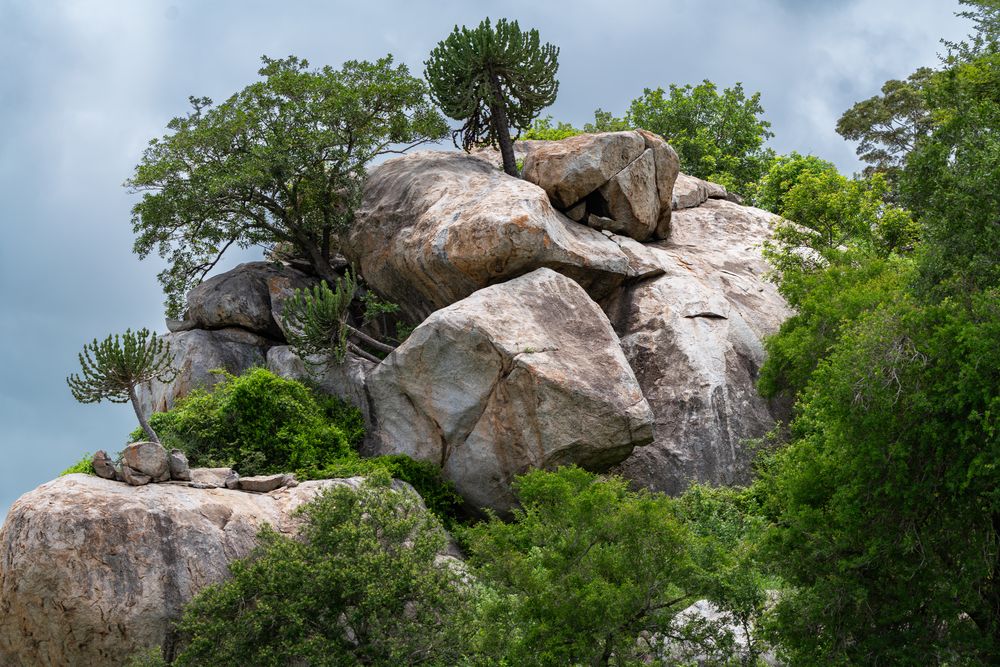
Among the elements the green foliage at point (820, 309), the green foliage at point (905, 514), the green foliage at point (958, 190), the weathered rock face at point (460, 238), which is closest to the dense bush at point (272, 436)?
the weathered rock face at point (460, 238)

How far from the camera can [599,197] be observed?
3266 centimetres

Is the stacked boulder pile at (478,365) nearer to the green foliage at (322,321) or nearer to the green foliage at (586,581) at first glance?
the green foliage at (322,321)

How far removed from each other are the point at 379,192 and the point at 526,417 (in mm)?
11482

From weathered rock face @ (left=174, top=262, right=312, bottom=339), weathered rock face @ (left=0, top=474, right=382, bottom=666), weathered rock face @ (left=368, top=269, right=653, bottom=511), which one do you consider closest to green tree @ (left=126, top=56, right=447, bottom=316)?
weathered rock face @ (left=174, top=262, right=312, bottom=339)

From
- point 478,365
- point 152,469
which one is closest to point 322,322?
A: point 478,365

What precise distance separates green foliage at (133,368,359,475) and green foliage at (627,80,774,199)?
93.8 ft

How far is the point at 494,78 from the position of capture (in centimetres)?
3303

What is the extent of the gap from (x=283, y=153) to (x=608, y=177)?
33.4ft

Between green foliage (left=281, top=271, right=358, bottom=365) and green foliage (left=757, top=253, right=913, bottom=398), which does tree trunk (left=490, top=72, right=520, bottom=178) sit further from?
green foliage (left=757, top=253, right=913, bottom=398)

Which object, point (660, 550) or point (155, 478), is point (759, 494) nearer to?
point (660, 550)

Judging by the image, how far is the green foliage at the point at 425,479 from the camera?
959 inches

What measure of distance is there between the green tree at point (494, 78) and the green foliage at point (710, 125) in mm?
17375

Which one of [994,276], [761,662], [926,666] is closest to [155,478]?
[761,662]

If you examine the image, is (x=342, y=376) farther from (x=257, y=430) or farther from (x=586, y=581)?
(x=586, y=581)
